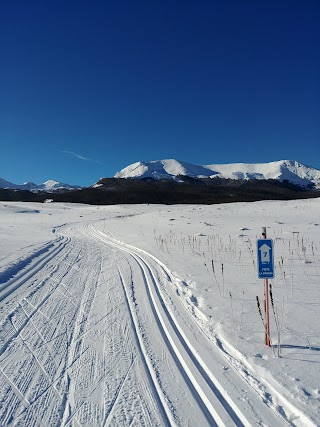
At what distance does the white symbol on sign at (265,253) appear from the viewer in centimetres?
551

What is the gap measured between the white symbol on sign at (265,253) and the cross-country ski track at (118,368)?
156 cm

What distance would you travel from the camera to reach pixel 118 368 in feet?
16.0

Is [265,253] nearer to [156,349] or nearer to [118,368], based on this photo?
[156,349]

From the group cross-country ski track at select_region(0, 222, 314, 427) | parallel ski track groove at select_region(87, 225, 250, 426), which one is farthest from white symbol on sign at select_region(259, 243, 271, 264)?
parallel ski track groove at select_region(87, 225, 250, 426)

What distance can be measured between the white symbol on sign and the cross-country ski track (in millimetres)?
1559

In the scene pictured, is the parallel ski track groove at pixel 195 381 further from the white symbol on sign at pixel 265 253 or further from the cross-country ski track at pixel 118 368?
Result: the white symbol on sign at pixel 265 253

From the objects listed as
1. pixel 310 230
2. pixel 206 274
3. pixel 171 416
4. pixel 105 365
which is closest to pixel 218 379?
pixel 171 416

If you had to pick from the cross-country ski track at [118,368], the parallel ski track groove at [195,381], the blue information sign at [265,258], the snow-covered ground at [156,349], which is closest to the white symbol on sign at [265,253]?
the blue information sign at [265,258]

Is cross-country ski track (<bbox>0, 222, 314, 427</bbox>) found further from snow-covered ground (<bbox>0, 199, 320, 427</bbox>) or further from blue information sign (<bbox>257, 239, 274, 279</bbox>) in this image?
blue information sign (<bbox>257, 239, 274, 279</bbox>)

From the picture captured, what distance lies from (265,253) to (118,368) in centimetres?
281

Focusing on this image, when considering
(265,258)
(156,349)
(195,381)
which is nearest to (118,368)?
(156,349)

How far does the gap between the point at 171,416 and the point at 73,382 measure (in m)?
1.41

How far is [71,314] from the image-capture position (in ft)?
23.4

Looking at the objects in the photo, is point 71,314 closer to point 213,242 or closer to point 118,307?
point 118,307
